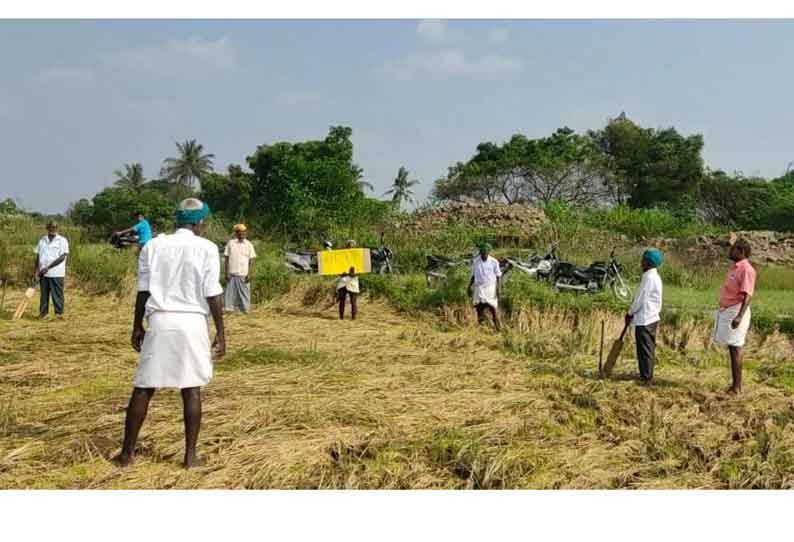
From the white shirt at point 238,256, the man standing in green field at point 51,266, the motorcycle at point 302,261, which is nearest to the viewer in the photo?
the man standing in green field at point 51,266

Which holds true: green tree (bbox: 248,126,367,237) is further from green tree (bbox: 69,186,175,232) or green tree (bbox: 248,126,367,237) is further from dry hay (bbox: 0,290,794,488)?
dry hay (bbox: 0,290,794,488)

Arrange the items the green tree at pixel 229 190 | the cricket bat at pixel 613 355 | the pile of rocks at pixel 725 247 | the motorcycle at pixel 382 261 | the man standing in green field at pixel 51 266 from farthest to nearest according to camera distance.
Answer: the green tree at pixel 229 190 → the pile of rocks at pixel 725 247 → the motorcycle at pixel 382 261 → the man standing in green field at pixel 51 266 → the cricket bat at pixel 613 355

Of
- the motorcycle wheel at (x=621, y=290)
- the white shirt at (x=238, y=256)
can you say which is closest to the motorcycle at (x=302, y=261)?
the white shirt at (x=238, y=256)

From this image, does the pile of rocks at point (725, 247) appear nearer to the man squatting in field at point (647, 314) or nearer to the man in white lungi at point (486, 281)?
the man in white lungi at point (486, 281)

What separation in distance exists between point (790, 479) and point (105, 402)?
434 cm

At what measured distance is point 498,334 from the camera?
27.7 feet

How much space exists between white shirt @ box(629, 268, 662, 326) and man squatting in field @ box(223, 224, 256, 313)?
5.55 metres

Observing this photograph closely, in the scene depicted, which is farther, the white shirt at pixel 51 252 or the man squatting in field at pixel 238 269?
the man squatting in field at pixel 238 269

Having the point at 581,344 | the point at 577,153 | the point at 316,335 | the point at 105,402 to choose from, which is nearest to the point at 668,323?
the point at 581,344

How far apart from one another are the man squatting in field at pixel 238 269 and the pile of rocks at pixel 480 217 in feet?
35.9

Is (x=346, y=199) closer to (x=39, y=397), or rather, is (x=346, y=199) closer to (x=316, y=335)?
(x=316, y=335)

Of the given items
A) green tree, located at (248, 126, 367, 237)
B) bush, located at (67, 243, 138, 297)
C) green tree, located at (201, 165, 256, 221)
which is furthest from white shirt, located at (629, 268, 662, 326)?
green tree, located at (201, 165, 256, 221)

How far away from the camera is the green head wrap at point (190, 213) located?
3.69 meters

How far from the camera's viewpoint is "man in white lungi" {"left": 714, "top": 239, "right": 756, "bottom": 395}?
18.5ft
